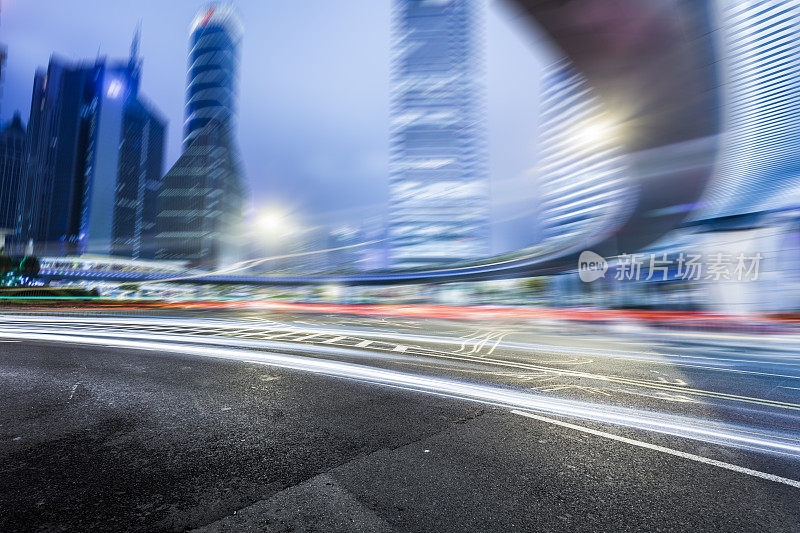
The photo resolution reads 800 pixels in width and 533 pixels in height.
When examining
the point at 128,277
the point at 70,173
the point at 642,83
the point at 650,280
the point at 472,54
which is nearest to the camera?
the point at 642,83

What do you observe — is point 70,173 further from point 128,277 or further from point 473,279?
point 473,279

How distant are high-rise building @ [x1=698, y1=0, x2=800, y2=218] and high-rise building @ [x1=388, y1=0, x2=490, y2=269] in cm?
7905

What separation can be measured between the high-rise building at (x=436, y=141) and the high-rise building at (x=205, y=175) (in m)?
80.4

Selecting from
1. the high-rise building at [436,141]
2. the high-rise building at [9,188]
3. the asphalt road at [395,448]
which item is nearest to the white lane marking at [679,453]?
the asphalt road at [395,448]

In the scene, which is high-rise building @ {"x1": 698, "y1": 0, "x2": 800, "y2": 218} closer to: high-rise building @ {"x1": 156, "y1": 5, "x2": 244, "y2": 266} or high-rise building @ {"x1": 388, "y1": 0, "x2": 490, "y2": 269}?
high-rise building @ {"x1": 388, "y1": 0, "x2": 490, "y2": 269}

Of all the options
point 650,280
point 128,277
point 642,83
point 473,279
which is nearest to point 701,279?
point 650,280

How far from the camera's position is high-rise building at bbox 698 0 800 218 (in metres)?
12.4

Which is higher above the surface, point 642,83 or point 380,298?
point 642,83

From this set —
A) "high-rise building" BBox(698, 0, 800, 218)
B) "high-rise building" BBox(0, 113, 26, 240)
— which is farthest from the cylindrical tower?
"high-rise building" BBox(698, 0, 800, 218)

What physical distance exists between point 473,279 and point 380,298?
24.4 metres

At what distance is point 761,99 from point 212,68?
203 meters

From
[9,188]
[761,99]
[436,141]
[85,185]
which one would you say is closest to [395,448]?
[761,99]

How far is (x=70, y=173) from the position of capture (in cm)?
18800

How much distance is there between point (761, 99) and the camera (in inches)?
607
